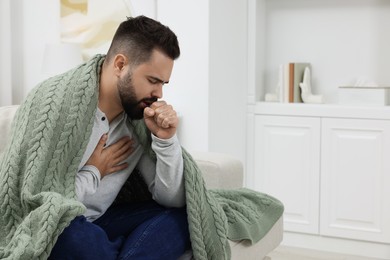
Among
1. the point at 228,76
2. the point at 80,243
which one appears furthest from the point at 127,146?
the point at 228,76

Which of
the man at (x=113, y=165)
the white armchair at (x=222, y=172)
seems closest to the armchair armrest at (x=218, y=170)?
the white armchair at (x=222, y=172)

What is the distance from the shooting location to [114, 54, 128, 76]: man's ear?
1.91 meters

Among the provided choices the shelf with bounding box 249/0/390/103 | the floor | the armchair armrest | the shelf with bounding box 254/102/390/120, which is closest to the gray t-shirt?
the armchair armrest

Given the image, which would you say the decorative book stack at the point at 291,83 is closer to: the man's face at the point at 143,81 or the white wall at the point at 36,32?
the white wall at the point at 36,32

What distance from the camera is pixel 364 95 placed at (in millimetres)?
3488

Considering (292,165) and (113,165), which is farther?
(292,165)

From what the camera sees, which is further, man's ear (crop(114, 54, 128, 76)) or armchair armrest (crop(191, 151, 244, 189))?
armchair armrest (crop(191, 151, 244, 189))

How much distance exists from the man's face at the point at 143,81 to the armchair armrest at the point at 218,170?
51 cm

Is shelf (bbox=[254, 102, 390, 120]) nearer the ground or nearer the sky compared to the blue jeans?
nearer the sky

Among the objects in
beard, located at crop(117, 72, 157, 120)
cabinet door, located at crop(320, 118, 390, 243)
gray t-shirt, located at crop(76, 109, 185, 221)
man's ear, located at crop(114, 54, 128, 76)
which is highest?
man's ear, located at crop(114, 54, 128, 76)

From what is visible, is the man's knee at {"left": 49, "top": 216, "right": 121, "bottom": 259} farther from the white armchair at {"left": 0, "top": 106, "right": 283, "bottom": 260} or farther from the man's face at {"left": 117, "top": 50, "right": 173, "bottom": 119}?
the white armchair at {"left": 0, "top": 106, "right": 283, "bottom": 260}

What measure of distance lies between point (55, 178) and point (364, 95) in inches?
84.1

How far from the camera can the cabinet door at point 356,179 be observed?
3393mm

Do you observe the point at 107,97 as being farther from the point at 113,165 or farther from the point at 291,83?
the point at 291,83
